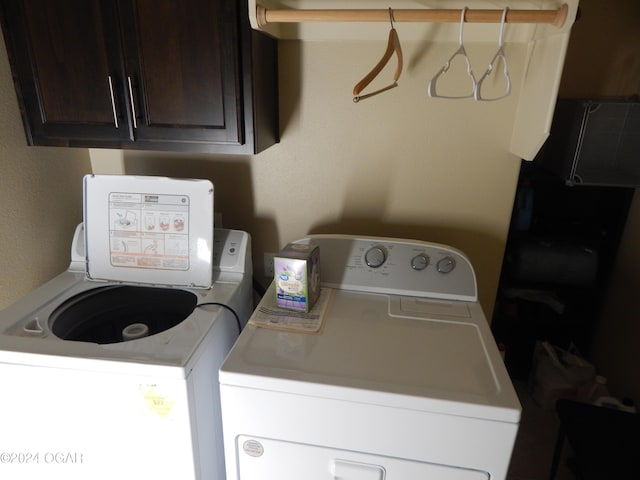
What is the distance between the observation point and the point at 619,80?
207cm

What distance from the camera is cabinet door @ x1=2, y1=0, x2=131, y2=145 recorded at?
3.90 ft

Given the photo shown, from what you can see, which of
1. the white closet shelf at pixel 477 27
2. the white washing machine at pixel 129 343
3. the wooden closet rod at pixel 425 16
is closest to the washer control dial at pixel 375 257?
the white washing machine at pixel 129 343

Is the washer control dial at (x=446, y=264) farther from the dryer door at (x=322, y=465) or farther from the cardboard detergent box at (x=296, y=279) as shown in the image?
the dryer door at (x=322, y=465)

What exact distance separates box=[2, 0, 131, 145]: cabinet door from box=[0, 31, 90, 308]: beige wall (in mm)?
92

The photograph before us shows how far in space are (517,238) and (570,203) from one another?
1.35ft

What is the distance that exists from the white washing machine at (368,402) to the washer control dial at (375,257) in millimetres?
213

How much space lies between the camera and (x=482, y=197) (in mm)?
1551

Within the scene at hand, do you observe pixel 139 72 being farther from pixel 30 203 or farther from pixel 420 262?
pixel 420 262

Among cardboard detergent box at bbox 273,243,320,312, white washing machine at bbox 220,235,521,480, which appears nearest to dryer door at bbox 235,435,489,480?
white washing machine at bbox 220,235,521,480

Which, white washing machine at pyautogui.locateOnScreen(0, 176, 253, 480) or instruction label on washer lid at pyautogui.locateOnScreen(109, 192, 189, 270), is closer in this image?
white washing machine at pyautogui.locateOnScreen(0, 176, 253, 480)

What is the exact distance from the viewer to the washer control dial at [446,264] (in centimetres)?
135

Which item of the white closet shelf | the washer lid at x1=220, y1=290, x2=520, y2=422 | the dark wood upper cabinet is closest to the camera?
the washer lid at x1=220, y1=290, x2=520, y2=422

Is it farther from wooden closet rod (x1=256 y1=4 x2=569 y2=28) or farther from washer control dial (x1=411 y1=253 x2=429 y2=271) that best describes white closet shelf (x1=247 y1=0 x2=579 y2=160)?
washer control dial (x1=411 y1=253 x2=429 y2=271)

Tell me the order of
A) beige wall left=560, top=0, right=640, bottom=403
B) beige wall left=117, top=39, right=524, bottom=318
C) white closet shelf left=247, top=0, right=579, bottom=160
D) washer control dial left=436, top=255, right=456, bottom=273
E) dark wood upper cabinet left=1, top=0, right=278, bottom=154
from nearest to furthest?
white closet shelf left=247, top=0, right=579, bottom=160 → dark wood upper cabinet left=1, top=0, right=278, bottom=154 → washer control dial left=436, top=255, right=456, bottom=273 → beige wall left=117, top=39, right=524, bottom=318 → beige wall left=560, top=0, right=640, bottom=403
